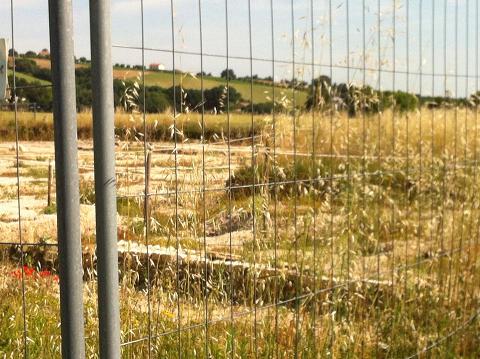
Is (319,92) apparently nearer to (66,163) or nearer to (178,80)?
(178,80)

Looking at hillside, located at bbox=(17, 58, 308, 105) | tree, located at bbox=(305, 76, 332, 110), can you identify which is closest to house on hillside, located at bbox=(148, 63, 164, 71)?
hillside, located at bbox=(17, 58, 308, 105)

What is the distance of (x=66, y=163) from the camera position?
1.87 meters

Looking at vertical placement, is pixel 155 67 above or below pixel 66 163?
above

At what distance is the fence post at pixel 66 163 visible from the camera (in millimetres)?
1858

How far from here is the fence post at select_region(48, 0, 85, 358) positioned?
6.10ft

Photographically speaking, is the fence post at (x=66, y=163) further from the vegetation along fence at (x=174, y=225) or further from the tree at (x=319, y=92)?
the tree at (x=319, y=92)

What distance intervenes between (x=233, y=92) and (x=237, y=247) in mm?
984

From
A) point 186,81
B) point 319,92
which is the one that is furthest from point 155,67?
point 319,92

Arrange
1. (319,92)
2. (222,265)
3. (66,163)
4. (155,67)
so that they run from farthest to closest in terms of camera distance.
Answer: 1. (319,92)
2. (222,265)
3. (155,67)
4. (66,163)

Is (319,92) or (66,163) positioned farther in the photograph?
(319,92)

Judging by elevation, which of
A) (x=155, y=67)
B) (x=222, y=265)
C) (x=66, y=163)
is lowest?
(x=222, y=265)

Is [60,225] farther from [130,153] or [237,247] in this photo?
[237,247]

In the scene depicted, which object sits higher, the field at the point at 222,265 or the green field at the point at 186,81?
the green field at the point at 186,81

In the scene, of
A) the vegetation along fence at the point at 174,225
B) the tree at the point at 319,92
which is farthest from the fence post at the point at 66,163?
the tree at the point at 319,92
